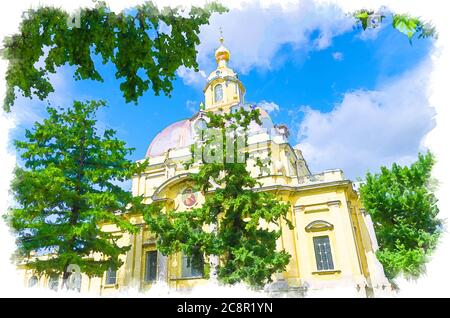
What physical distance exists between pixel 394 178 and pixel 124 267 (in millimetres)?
16784

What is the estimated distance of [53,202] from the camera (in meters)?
11.7

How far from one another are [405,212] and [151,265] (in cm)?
1515

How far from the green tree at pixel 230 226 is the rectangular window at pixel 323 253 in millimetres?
6716

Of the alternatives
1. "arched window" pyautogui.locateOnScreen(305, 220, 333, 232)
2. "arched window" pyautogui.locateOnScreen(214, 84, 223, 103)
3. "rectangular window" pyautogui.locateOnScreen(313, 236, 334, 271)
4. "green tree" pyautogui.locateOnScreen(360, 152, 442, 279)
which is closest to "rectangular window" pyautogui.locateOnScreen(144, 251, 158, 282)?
"arched window" pyautogui.locateOnScreen(305, 220, 333, 232)

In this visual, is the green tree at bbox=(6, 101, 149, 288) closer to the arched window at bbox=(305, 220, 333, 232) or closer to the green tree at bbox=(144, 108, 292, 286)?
the green tree at bbox=(144, 108, 292, 286)

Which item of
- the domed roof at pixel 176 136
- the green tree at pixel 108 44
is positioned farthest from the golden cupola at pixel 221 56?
the green tree at pixel 108 44

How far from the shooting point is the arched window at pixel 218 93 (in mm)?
33172

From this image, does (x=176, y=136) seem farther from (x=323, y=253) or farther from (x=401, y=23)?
(x=401, y=23)

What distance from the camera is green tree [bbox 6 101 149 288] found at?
1085 centimetres

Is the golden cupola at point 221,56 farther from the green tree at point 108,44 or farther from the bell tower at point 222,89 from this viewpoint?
the green tree at point 108,44
